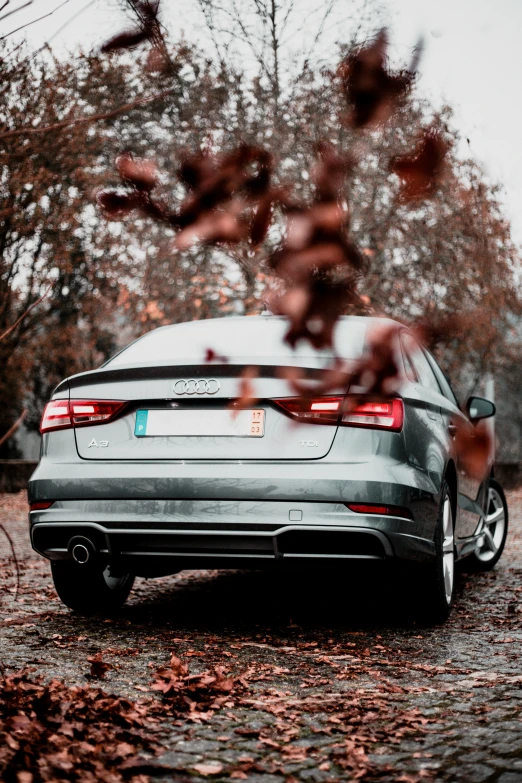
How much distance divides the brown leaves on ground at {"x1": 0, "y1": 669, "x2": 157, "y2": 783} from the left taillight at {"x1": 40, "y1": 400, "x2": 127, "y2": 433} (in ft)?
4.61

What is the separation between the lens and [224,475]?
4.25 m

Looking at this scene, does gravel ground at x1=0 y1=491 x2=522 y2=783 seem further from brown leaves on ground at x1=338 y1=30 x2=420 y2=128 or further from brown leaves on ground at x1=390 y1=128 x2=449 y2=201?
brown leaves on ground at x1=338 y1=30 x2=420 y2=128

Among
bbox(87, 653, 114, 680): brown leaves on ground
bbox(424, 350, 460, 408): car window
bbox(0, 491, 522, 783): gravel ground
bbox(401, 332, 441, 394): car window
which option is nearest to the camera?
bbox(0, 491, 522, 783): gravel ground

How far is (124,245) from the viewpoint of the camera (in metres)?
18.9

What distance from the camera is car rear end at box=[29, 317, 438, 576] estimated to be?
419 centimetres

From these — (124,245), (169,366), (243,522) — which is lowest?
(243,522)

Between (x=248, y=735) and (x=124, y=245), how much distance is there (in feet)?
54.2

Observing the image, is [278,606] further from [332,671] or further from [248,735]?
[248,735]

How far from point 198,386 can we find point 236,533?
0.67m

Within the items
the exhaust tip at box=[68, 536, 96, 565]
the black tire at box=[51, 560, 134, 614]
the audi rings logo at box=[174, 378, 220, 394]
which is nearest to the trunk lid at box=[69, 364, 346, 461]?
the audi rings logo at box=[174, 378, 220, 394]

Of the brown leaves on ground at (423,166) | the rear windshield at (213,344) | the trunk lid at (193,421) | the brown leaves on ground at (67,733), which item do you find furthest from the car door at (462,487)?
the brown leaves on ground at (423,166)

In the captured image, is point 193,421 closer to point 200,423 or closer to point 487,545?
point 200,423

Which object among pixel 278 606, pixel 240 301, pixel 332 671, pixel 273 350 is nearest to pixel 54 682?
pixel 332 671

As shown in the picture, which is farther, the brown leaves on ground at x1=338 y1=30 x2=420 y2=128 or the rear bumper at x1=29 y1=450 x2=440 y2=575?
the rear bumper at x1=29 y1=450 x2=440 y2=575
